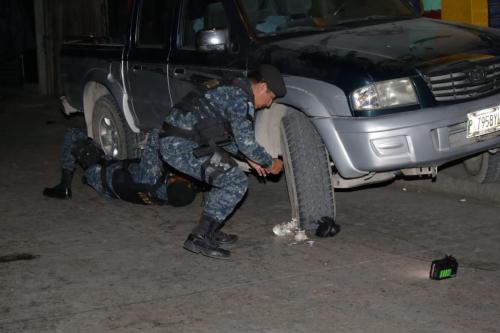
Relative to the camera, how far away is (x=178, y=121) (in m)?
6.10

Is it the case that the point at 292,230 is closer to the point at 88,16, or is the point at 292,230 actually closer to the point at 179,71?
the point at 179,71

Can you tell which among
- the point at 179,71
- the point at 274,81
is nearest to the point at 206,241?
the point at 274,81

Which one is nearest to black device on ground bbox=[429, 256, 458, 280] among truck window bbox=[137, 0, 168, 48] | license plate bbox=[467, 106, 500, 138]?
license plate bbox=[467, 106, 500, 138]

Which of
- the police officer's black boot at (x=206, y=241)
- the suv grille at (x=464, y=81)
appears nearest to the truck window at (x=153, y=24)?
→ the police officer's black boot at (x=206, y=241)

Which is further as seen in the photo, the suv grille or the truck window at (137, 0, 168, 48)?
the truck window at (137, 0, 168, 48)

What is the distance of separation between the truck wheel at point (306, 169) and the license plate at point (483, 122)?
99cm

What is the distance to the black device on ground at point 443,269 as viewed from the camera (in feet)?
17.5

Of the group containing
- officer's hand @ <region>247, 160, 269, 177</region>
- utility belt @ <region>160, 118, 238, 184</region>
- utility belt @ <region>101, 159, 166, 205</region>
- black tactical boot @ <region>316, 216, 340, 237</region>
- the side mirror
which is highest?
the side mirror

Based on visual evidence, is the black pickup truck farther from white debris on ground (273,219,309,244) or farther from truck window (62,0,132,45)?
truck window (62,0,132,45)

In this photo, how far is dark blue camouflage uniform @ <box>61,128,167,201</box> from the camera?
719 cm

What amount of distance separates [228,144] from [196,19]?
1567 millimetres

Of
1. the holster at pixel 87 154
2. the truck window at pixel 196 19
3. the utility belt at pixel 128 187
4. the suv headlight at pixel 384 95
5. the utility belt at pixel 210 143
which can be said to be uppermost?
the truck window at pixel 196 19

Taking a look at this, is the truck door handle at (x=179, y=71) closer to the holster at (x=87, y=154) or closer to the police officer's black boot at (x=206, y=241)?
the holster at (x=87, y=154)

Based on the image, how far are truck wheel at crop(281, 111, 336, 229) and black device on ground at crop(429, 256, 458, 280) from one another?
3.81ft
